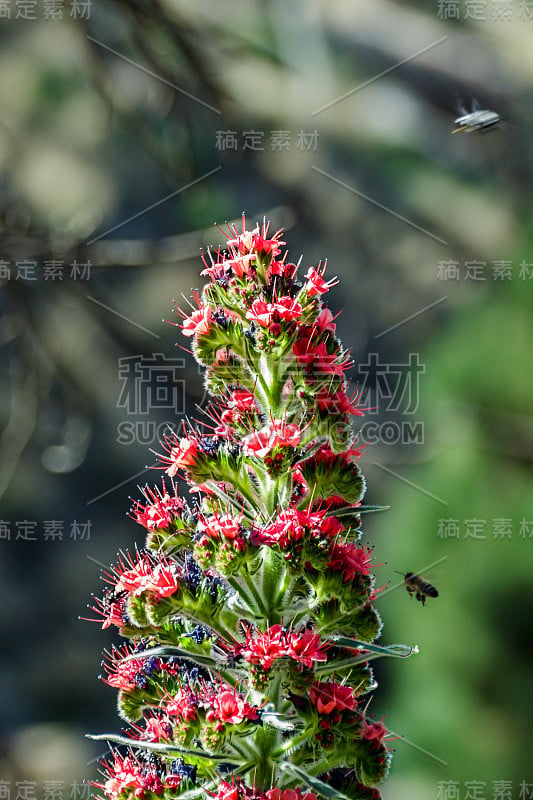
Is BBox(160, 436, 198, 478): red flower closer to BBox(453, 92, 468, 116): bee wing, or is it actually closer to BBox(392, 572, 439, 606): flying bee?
BBox(392, 572, 439, 606): flying bee

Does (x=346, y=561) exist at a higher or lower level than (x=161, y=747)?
higher

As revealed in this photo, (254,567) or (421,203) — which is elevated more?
(421,203)

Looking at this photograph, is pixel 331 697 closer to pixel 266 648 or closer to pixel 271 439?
pixel 266 648

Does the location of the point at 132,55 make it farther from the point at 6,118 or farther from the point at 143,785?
the point at 143,785

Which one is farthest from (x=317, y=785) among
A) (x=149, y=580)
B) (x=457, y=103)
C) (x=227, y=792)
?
(x=457, y=103)

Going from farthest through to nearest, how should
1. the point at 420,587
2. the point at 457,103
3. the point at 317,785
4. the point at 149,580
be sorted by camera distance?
the point at 457,103, the point at 420,587, the point at 149,580, the point at 317,785

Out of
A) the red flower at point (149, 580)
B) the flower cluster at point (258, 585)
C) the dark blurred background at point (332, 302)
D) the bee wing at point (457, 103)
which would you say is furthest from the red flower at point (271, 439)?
the bee wing at point (457, 103)

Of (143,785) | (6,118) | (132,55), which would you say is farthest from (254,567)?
(6,118)

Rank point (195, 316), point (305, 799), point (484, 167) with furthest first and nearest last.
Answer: point (484, 167), point (195, 316), point (305, 799)
